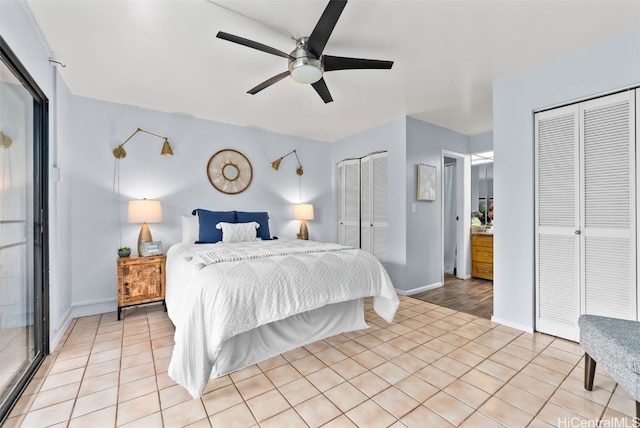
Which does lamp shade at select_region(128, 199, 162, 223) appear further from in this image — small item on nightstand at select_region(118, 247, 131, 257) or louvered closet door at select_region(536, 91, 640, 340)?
louvered closet door at select_region(536, 91, 640, 340)

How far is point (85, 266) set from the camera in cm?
332

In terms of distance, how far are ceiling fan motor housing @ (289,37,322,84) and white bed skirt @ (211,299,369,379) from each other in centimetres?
193

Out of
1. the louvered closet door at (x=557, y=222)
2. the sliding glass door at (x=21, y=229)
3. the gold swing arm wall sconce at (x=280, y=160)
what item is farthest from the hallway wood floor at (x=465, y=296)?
the sliding glass door at (x=21, y=229)

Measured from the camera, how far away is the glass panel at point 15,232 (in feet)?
5.71

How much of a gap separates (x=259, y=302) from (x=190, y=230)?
6.91ft

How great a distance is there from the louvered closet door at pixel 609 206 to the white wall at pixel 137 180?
12.3 feet

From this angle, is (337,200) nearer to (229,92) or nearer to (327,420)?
(229,92)

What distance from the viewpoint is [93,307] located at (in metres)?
3.34

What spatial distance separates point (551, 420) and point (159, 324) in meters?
3.25

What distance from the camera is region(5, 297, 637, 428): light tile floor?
158cm

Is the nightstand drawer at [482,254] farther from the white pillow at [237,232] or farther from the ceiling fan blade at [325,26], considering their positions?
→ the ceiling fan blade at [325,26]

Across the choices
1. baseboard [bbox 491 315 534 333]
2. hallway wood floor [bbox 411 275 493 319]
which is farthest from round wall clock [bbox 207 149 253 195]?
baseboard [bbox 491 315 534 333]

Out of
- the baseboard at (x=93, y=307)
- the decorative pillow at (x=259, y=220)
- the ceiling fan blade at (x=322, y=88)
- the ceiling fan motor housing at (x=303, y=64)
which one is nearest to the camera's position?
the ceiling fan motor housing at (x=303, y=64)

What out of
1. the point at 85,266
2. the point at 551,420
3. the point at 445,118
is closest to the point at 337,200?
the point at 445,118
